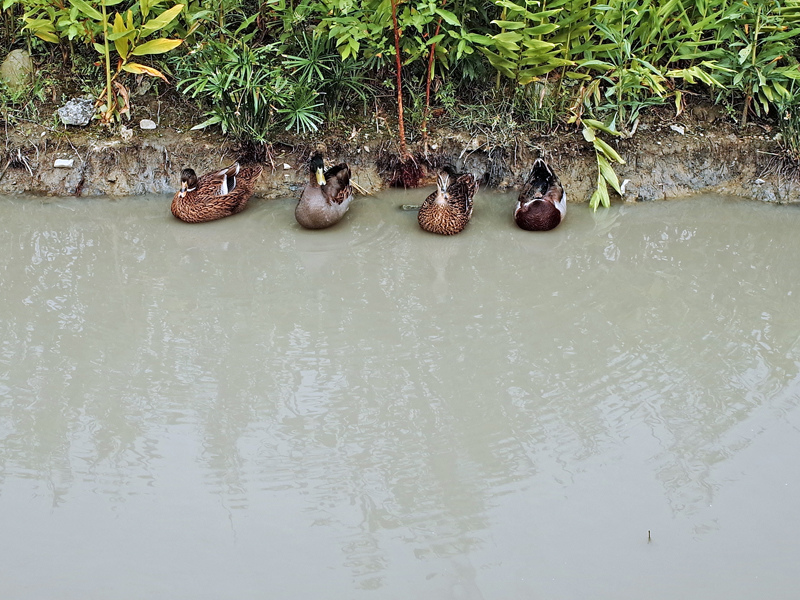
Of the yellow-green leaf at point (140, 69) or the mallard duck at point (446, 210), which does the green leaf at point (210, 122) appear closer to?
the yellow-green leaf at point (140, 69)

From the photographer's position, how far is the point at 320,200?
6.64 metres

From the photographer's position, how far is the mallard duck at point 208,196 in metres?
6.82

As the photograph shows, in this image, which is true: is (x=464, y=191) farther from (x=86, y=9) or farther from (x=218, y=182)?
(x=86, y=9)

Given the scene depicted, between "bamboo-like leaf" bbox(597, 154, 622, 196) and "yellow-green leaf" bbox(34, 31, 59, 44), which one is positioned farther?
"yellow-green leaf" bbox(34, 31, 59, 44)

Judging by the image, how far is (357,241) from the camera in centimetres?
668

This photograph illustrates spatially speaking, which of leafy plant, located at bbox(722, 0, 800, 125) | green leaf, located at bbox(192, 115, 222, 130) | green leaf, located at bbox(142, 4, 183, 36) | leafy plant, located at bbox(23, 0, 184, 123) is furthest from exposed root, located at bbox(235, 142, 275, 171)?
leafy plant, located at bbox(722, 0, 800, 125)

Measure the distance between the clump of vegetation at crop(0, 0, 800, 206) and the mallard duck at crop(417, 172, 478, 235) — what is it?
2.48 ft

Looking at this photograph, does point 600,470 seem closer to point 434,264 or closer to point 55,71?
point 434,264

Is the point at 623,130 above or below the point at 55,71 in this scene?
above

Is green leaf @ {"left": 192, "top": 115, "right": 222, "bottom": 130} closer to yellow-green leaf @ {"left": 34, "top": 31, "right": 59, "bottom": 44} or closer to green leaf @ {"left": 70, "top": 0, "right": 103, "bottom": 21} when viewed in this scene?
green leaf @ {"left": 70, "top": 0, "right": 103, "bottom": 21}

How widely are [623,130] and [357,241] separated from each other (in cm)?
256

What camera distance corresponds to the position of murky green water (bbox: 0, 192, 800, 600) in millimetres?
3764

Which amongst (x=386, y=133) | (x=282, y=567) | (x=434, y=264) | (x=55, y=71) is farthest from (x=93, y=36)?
(x=282, y=567)

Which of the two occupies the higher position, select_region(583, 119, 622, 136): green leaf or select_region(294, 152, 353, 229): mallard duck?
select_region(583, 119, 622, 136): green leaf
